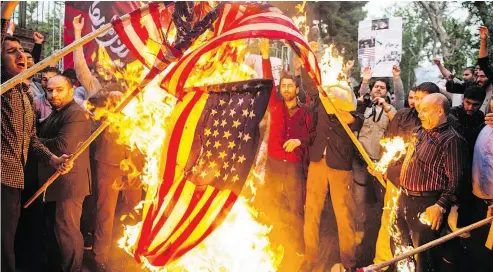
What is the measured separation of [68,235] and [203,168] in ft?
5.65

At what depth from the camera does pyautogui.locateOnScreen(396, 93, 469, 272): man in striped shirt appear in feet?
15.9

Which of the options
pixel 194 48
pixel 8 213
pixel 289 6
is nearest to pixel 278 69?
pixel 194 48

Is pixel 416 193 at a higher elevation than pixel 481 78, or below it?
below

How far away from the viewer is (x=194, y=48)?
5.11m

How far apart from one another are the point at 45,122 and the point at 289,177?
3.17 meters

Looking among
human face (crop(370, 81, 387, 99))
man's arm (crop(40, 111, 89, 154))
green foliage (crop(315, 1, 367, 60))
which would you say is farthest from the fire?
green foliage (crop(315, 1, 367, 60))

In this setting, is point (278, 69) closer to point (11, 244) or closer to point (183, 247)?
point (183, 247)

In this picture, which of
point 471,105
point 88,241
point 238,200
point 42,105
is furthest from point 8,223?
point 471,105

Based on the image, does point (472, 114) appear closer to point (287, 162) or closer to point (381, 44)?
point (287, 162)

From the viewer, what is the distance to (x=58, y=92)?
537cm

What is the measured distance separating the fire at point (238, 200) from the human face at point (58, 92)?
1.93 feet

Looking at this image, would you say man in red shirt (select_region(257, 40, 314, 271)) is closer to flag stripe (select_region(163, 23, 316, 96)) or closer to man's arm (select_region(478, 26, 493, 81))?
flag stripe (select_region(163, 23, 316, 96))

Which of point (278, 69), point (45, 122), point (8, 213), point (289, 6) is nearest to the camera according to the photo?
point (8, 213)

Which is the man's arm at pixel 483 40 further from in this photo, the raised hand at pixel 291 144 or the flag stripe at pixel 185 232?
the flag stripe at pixel 185 232
